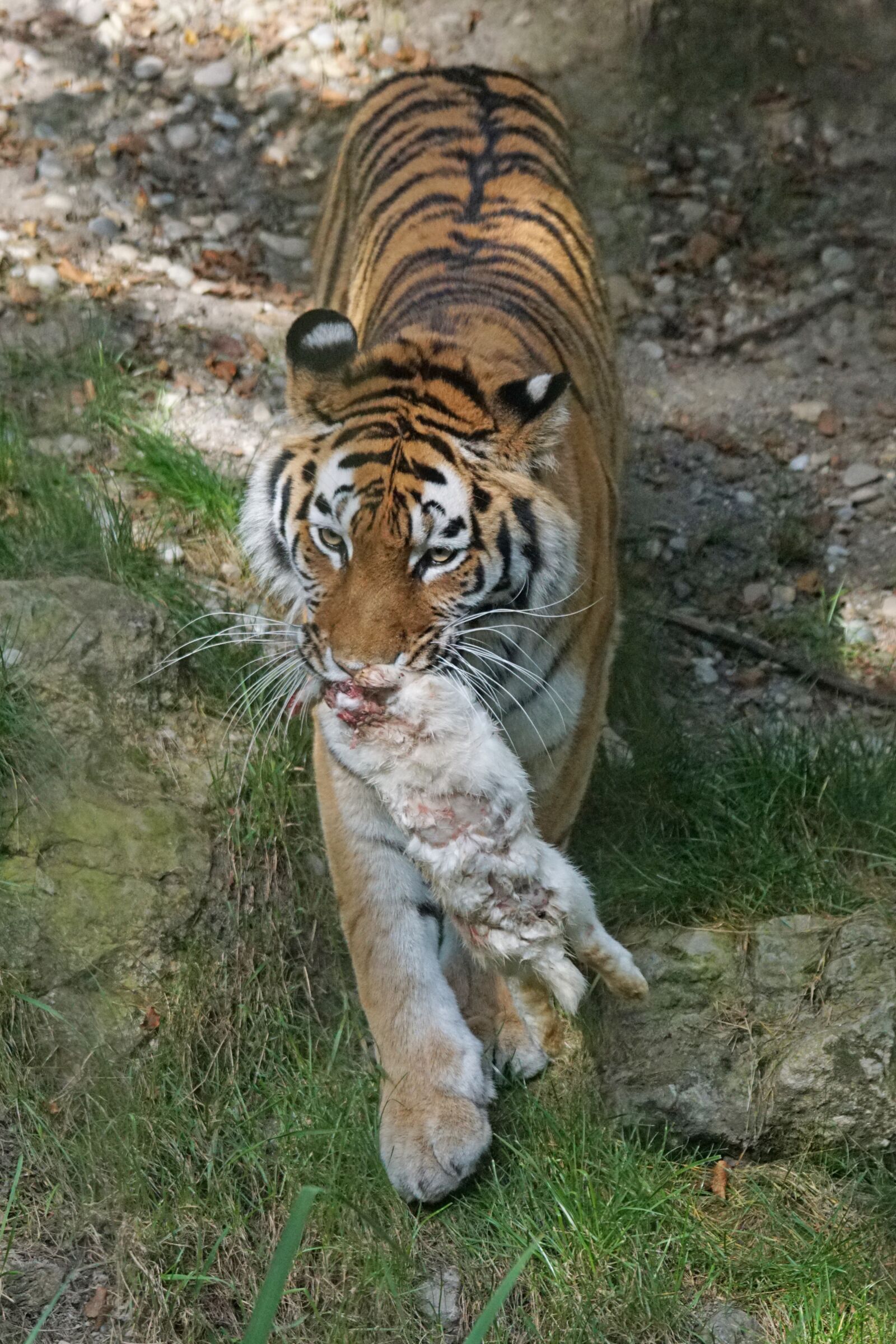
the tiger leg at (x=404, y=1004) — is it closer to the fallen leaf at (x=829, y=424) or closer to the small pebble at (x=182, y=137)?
the fallen leaf at (x=829, y=424)

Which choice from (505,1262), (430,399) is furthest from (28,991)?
(430,399)

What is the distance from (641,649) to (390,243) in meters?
1.29

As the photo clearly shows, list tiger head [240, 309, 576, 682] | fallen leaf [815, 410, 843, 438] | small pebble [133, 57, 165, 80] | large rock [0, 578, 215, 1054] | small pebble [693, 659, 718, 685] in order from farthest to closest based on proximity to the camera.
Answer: small pebble [133, 57, 165, 80], fallen leaf [815, 410, 843, 438], small pebble [693, 659, 718, 685], large rock [0, 578, 215, 1054], tiger head [240, 309, 576, 682]

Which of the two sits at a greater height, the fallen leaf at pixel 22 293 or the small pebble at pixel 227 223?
the small pebble at pixel 227 223

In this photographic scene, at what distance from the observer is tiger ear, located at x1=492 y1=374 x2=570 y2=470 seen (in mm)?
2484

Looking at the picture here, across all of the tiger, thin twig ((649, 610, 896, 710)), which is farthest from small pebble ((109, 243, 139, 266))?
thin twig ((649, 610, 896, 710))

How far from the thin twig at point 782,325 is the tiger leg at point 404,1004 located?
281 centimetres

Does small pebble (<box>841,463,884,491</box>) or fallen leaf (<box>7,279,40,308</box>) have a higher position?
fallen leaf (<box>7,279,40,308</box>)

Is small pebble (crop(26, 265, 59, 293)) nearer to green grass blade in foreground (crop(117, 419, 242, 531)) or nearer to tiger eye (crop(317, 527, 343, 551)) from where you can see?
green grass blade in foreground (crop(117, 419, 242, 531))

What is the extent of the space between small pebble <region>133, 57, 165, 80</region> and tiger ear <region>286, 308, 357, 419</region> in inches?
136

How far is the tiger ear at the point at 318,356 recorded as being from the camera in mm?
2713

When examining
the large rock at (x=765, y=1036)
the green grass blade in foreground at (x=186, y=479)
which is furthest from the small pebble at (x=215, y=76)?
the large rock at (x=765, y=1036)

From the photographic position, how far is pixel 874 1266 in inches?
99.8

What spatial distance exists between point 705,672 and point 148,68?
140 inches
